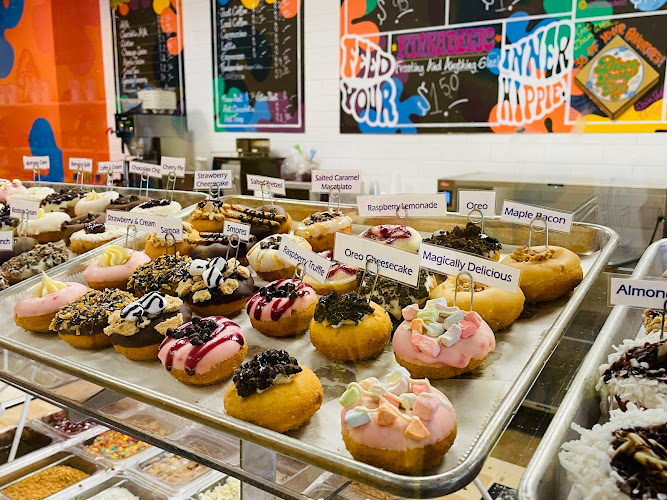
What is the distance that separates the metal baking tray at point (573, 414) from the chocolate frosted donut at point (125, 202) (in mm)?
2615

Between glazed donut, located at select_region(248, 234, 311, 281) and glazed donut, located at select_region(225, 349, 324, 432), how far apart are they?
920mm

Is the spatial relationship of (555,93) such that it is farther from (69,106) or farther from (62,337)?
(69,106)

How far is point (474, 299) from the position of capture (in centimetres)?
190

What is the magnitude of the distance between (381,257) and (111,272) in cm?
121

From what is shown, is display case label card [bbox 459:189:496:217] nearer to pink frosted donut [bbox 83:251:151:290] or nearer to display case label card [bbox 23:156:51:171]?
pink frosted donut [bbox 83:251:151:290]

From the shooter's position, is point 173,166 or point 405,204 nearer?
point 405,204

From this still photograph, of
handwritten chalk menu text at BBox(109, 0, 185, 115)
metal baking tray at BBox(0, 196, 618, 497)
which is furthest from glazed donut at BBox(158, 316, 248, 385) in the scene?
handwritten chalk menu text at BBox(109, 0, 185, 115)

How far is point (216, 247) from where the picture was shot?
2539 mm

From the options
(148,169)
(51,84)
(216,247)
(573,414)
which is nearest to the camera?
(573,414)

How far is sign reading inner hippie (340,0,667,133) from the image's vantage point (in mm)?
4211

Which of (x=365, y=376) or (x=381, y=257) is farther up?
(x=381, y=257)

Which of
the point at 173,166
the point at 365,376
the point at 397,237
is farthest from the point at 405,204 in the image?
the point at 173,166

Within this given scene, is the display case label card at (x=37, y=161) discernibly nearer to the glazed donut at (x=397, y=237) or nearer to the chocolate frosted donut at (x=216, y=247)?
the chocolate frosted donut at (x=216, y=247)

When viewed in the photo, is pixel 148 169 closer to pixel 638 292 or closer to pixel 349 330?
pixel 349 330
